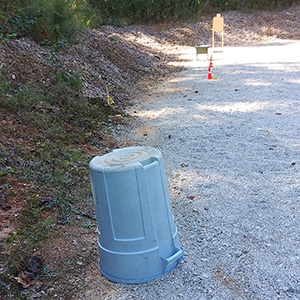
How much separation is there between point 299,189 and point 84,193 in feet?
7.56

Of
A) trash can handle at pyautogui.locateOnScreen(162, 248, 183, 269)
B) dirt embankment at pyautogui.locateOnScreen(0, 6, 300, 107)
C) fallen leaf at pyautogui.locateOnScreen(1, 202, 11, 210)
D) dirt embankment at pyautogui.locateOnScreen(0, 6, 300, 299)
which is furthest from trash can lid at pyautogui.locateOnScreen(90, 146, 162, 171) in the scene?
dirt embankment at pyautogui.locateOnScreen(0, 6, 300, 107)

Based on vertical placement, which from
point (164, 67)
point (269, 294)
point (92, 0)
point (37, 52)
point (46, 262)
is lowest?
point (269, 294)

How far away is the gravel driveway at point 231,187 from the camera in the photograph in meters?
2.49

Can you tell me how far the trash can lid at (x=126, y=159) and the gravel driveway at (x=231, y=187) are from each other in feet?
2.96

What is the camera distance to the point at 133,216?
7.69 ft

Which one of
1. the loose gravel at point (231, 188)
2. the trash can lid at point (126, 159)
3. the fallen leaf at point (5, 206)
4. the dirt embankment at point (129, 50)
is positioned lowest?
the loose gravel at point (231, 188)

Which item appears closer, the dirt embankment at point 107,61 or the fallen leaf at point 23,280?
the fallen leaf at point 23,280

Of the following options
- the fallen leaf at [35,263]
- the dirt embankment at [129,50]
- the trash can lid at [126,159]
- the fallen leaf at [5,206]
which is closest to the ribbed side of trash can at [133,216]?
the trash can lid at [126,159]

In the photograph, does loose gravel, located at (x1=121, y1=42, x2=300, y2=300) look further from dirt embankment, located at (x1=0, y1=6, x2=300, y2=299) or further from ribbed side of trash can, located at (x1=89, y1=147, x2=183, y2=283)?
dirt embankment, located at (x1=0, y1=6, x2=300, y2=299)

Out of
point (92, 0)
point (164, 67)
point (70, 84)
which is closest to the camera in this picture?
point (70, 84)

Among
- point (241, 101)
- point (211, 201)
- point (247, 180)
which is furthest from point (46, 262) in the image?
point (241, 101)

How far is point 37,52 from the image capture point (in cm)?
760

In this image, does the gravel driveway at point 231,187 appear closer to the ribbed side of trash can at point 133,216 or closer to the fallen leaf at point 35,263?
the ribbed side of trash can at point 133,216

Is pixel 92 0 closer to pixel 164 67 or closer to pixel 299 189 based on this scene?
pixel 164 67
